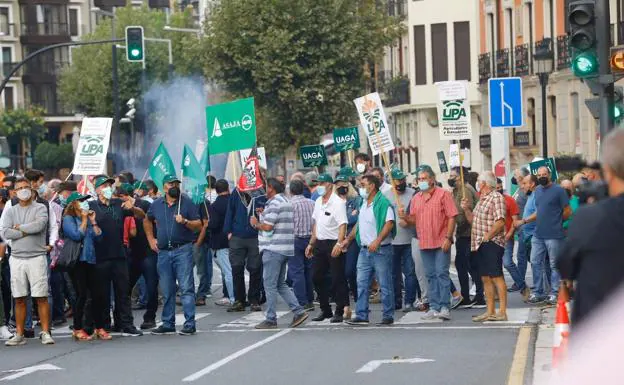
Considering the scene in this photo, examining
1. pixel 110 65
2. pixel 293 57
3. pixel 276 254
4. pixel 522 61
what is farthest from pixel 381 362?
pixel 110 65

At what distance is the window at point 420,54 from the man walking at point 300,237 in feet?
146

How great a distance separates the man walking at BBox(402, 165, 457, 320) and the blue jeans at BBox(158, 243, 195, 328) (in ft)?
9.25

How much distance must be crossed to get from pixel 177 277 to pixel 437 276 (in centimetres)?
308

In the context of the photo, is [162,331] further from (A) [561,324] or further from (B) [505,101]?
(A) [561,324]

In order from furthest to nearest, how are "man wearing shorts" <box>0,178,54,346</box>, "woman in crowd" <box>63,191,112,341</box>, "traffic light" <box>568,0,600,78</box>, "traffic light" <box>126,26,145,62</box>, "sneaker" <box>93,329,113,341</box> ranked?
"traffic light" <box>126,26,145,62</box>
"sneaker" <box>93,329,113,341</box>
"woman in crowd" <box>63,191,112,341</box>
"man wearing shorts" <box>0,178,54,346</box>
"traffic light" <box>568,0,600,78</box>

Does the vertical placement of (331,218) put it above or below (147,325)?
above

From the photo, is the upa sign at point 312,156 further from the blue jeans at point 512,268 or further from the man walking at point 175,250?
the man walking at point 175,250

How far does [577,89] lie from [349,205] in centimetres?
2633

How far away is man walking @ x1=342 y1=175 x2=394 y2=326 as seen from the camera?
62.4 feet

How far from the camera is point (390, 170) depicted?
21.1m

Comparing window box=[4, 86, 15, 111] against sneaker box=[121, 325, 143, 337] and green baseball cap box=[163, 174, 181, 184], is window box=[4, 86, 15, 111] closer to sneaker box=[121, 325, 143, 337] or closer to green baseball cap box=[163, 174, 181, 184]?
green baseball cap box=[163, 174, 181, 184]

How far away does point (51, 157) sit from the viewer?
103m

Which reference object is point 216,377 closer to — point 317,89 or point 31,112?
point 317,89

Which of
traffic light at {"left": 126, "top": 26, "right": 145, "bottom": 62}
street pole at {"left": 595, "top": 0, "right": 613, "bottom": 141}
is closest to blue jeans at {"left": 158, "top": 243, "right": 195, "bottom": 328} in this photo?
street pole at {"left": 595, "top": 0, "right": 613, "bottom": 141}
